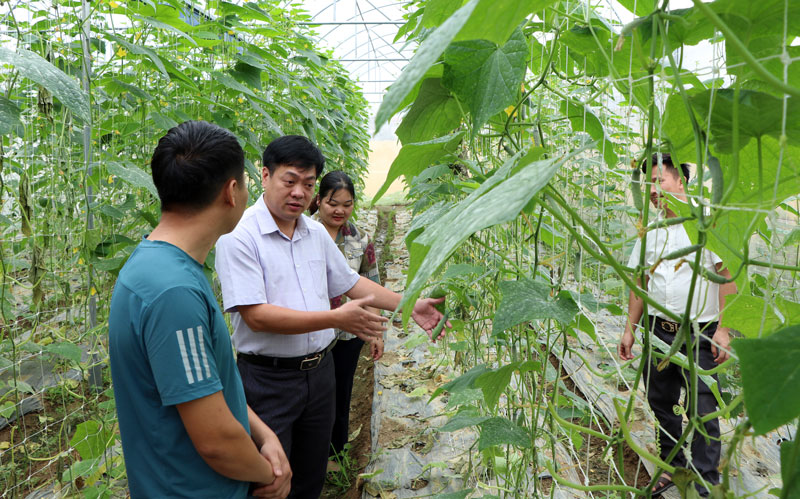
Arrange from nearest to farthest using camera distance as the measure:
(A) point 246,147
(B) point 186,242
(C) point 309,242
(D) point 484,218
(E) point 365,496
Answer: (D) point 484,218 → (B) point 186,242 → (C) point 309,242 → (E) point 365,496 → (A) point 246,147

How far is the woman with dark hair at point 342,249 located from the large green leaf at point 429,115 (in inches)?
67.1

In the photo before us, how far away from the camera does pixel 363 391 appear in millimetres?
3689

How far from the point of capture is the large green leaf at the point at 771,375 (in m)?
0.34

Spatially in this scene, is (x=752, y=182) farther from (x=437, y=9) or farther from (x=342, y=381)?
(x=342, y=381)

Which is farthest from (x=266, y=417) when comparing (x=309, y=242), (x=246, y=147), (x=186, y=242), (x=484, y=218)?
(x=484, y=218)

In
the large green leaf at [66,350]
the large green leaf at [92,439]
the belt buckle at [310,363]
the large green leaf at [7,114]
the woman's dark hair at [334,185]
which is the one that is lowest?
the large green leaf at [92,439]

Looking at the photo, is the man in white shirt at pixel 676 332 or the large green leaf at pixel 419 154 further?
the man in white shirt at pixel 676 332

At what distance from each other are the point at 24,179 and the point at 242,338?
798 mm

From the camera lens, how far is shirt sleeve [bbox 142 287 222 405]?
100 centimetres

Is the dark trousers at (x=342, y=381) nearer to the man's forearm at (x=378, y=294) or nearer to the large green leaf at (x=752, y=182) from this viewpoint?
the man's forearm at (x=378, y=294)

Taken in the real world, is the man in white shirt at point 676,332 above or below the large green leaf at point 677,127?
below

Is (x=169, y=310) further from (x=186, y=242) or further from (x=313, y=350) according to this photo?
(x=313, y=350)

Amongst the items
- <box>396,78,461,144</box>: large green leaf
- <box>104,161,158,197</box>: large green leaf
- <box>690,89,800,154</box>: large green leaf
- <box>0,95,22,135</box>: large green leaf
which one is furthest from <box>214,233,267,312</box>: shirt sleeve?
<box>690,89,800,154</box>: large green leaf

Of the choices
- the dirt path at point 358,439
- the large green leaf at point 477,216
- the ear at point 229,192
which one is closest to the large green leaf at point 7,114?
the ear at point 229,192
